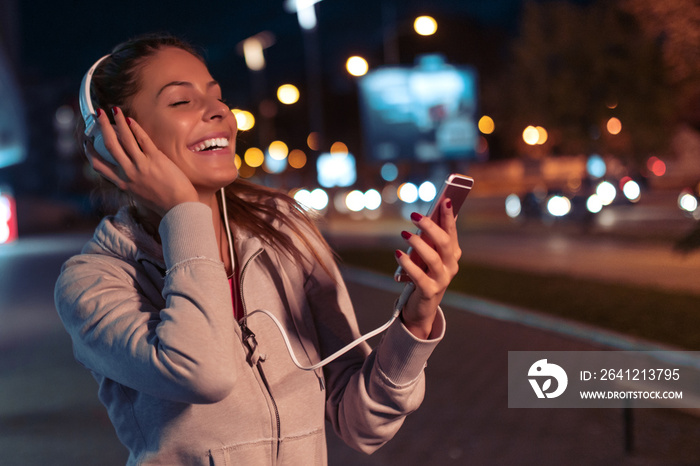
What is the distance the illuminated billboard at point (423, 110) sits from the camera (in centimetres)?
2639

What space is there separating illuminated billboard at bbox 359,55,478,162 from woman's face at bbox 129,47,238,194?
25.1 metres

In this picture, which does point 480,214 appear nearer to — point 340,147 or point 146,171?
point 340,147

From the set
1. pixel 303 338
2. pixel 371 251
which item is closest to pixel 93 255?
pixel 303 338

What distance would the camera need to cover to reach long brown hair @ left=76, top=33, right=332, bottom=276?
182 cm

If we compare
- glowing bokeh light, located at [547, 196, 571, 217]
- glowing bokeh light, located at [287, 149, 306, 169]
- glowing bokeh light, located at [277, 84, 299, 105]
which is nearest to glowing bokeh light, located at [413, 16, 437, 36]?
glowing bokeh light, located at [277, 84, 299, 105]

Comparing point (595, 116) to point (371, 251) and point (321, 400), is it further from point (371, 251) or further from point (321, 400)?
point (321, 400)

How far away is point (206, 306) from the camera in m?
1.51

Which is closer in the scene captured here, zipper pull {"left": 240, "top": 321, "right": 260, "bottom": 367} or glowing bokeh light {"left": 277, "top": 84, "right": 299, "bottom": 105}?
zipper pull {"left": 240, "top": 321, "right": 260, "bottom": 367}

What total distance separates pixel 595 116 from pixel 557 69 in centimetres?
329

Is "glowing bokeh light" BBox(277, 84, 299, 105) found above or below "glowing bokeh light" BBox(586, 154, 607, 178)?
above

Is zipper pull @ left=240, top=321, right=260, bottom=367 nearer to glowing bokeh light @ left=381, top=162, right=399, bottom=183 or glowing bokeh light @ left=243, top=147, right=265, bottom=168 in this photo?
glowing bokeh light @ left=243, top=147, right=265, bottom=168

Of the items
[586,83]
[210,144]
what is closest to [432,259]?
[210,144]

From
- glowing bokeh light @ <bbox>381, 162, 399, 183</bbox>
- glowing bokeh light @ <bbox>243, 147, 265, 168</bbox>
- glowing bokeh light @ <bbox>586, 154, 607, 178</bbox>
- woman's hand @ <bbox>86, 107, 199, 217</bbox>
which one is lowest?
glowing bokeh light @ <bbox>381, 162, 399, 183</bbox>

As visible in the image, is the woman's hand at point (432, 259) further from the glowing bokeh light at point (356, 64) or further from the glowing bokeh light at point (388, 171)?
the glowing bokeh light at point (388, 171)
